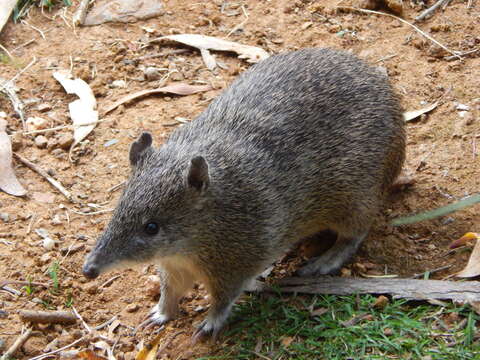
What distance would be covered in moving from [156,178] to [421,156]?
3101 millimetres

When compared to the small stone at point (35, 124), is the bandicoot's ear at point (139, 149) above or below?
above

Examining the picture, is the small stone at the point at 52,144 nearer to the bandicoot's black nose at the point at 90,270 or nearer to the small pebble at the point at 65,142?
the small pebble at the point at 65,142

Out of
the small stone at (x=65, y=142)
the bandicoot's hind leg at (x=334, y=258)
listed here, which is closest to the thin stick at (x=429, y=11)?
the bandicoot's hind leg at (x=334, y=258)

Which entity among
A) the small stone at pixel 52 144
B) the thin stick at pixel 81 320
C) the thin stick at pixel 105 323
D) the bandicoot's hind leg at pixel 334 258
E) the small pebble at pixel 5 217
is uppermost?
the small stone at pixel 52 144

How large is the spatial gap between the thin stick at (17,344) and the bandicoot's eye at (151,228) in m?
1.39

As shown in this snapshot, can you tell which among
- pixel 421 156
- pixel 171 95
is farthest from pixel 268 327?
pixel 171 95

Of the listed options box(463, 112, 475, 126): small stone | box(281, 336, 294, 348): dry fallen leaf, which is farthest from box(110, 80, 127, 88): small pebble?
box(281, 336, 294, 348): dry fallen leaf

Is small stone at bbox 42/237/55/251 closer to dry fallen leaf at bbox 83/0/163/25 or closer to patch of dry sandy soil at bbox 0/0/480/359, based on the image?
patch of dry sandy soil at bbox 0/0/480/359

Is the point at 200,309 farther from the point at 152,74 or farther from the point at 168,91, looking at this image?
the point at 152,74

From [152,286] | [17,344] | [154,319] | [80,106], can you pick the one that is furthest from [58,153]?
[17,344]

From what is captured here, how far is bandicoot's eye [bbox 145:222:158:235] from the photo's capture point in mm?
4840

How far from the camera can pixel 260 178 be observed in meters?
5.36

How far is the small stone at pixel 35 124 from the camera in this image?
24.1 ft

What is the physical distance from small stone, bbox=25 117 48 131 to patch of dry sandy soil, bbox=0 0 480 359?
0.11 meters
